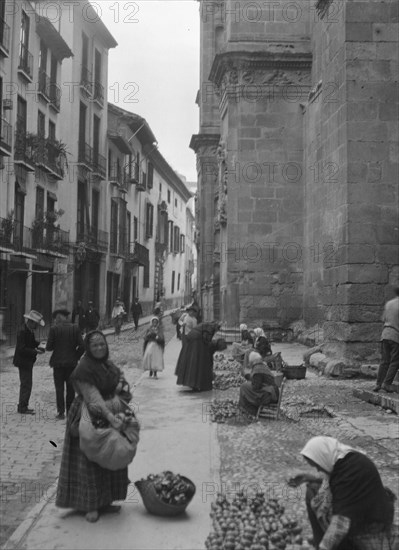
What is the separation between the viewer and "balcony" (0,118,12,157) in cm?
1856

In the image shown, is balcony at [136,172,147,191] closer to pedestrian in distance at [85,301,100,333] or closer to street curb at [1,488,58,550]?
pedestrian in distance at [85,301,100,333]

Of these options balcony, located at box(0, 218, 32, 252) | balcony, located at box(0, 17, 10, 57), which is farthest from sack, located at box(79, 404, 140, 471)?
balcony, located at box(0, 17, 10, 57)

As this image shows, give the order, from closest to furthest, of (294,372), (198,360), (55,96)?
(198,360), (294,372), (55,96)

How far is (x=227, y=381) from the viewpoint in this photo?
11477 mm

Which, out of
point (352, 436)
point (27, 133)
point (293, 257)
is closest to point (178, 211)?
point (27, 133)

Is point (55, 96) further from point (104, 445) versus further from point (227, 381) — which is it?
point (104, 445)

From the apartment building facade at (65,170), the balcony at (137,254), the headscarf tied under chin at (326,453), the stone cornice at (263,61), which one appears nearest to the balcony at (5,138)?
the apartment building facade at (65,170)

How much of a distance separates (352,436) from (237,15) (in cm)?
1380

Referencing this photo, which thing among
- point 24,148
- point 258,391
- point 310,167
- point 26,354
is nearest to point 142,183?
point 24,148

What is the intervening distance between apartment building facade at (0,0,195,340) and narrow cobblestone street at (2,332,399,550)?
1129 cm

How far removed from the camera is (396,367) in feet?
29.2

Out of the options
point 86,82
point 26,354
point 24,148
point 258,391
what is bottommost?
point 258,391

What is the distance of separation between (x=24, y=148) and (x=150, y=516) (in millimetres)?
17226

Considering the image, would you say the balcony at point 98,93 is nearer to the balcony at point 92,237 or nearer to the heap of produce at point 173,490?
the balcony at point 92,237
